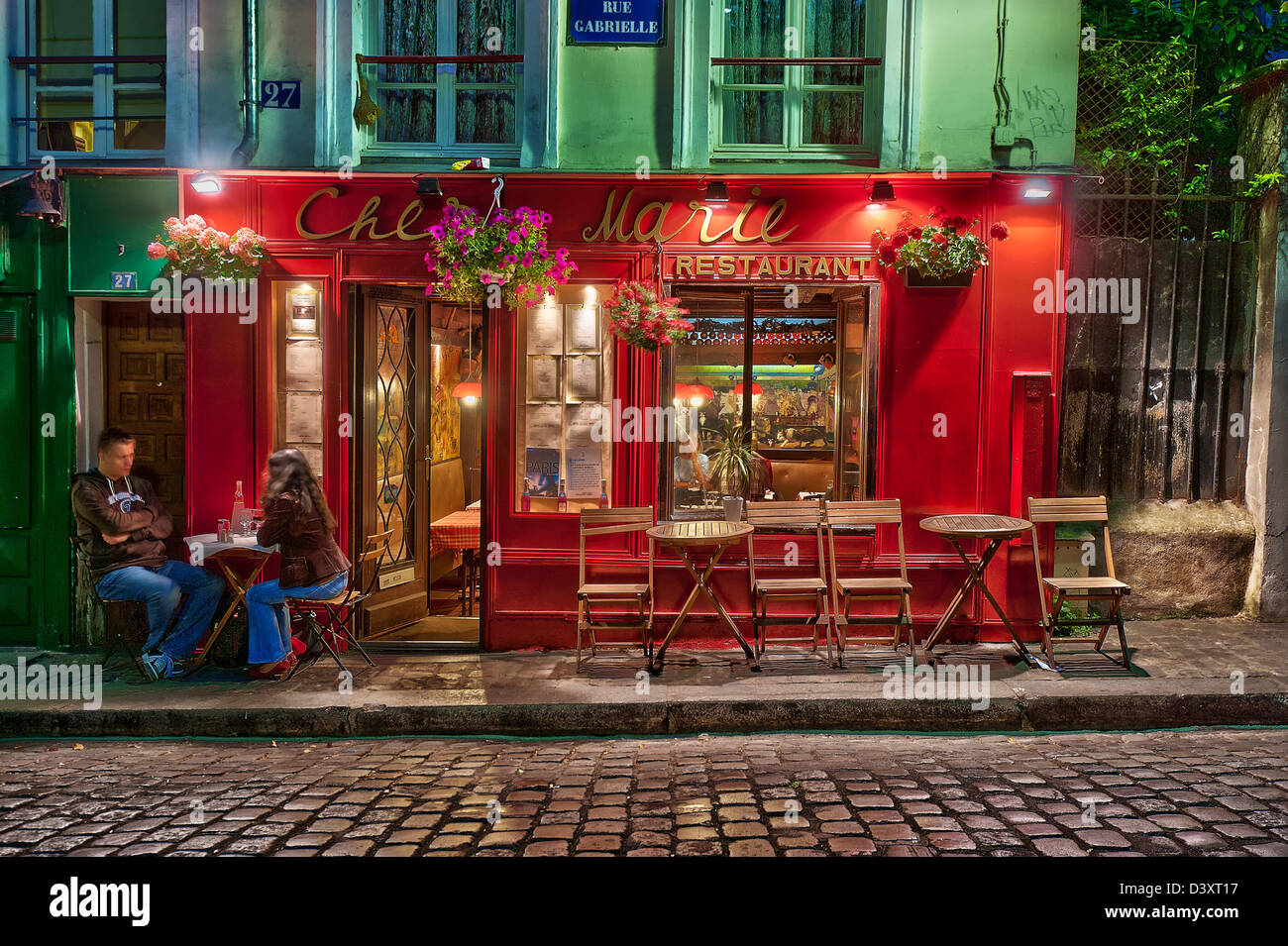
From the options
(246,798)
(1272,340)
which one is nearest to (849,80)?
(1272,340)

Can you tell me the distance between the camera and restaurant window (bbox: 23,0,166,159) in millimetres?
8914

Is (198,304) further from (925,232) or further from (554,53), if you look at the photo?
(925,232)

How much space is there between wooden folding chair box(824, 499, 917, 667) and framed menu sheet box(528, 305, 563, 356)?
2.72m

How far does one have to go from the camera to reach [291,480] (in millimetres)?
7219

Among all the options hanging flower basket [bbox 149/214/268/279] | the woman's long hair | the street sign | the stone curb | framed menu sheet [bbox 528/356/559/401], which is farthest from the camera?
framed menu sheet [bbox 528/356/559/401]

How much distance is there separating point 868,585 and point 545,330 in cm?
348

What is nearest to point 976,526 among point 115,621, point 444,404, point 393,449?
point 393,449

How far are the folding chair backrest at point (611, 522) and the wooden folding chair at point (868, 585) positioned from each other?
4.92 feet

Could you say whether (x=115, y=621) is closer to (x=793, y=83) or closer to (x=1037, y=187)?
(x=793, y=83)

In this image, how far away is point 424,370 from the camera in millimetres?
9547

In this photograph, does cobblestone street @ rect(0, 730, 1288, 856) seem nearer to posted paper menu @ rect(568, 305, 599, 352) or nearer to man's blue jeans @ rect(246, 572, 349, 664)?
man's blue jeans @ rect(246, 572, 349, 664)

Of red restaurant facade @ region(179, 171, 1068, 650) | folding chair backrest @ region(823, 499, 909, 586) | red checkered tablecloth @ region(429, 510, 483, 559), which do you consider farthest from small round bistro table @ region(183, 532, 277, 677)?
folding chair backrest @ region(823, 499, 909, 586)

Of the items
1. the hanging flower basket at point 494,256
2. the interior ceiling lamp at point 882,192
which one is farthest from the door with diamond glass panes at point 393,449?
the interior ceiling lamp at point 882,192
